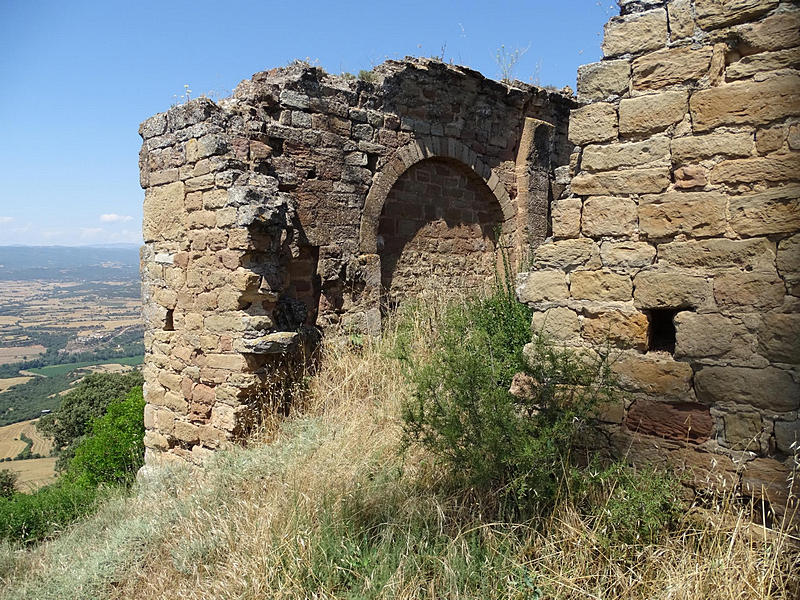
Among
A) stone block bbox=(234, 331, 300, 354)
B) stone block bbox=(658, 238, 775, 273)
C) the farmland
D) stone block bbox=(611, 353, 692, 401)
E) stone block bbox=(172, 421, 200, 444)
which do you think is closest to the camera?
stone block bbox=(658, 238, 775, 273)

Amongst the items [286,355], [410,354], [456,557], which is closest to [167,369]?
[286,355]

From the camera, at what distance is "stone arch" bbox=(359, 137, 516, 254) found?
720 cm

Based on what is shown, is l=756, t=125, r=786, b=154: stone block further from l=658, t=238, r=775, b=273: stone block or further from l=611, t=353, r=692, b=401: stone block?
l=611, t=353, r=692, b=401: stone block

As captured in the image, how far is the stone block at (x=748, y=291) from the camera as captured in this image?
2.87 m

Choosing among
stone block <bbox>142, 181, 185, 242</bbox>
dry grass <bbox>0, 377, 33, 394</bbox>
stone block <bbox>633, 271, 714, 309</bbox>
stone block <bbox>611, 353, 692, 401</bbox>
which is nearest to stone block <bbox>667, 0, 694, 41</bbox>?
stone block <bbox>633, 271, 714, 309</bbox>

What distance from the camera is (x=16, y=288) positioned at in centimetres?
13212

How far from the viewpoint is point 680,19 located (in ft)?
10.3

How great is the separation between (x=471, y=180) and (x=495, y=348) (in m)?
4.87

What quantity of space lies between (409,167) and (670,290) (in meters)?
4.94

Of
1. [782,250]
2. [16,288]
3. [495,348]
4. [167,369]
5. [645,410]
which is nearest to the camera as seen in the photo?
[782,250]

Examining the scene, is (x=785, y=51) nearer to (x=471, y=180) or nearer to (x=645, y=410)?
(x=645, y=410)

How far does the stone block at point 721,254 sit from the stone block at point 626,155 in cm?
47

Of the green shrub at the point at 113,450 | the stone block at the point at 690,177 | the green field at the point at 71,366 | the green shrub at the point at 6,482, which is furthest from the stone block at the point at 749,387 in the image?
the green field at the point at 71,366

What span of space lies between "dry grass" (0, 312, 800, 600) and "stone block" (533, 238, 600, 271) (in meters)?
1.37
